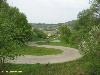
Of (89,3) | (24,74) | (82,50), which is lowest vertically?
(24,74)

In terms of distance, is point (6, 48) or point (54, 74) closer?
point (6, 48)

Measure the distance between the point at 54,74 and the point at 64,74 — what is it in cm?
72

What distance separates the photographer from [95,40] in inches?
851

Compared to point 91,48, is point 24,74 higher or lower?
lower

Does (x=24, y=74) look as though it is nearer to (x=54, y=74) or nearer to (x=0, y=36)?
(x=54, y=74)

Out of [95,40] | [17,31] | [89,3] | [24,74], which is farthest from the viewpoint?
[89,3]

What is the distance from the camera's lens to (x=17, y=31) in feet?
61.9

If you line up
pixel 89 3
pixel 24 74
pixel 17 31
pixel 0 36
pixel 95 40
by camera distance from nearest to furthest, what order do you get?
pixel 0 36, pixel 17 31, pixel 24 74, pixel 95 40, pixel 89 3

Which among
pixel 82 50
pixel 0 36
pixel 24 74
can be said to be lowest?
pixel 24 74

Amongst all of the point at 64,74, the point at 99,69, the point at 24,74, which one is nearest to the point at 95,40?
the point at 99,69

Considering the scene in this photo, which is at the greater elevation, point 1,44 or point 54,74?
point 1,44

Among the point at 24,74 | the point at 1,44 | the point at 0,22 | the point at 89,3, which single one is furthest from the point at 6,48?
the point at 89,3

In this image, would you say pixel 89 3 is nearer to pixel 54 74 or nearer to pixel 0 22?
pixel 54 74

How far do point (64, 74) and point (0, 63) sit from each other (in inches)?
181
